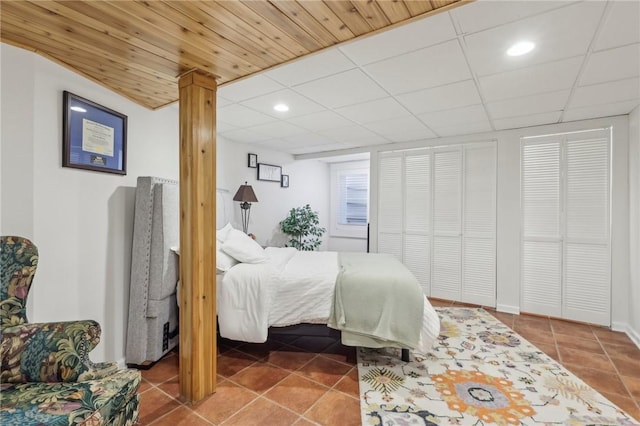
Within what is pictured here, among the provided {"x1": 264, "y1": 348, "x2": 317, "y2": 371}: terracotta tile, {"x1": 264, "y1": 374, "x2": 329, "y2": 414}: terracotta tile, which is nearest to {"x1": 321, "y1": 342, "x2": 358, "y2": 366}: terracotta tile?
{"x1": 264, "y1": 348, "x2": 317, "y2": 371}: terracotta tile

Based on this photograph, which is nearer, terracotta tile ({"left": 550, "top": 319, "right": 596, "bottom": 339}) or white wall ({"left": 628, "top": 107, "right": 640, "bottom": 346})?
white wall ({"left": 628, "top": 107, "right": 640, "bottom": 346})

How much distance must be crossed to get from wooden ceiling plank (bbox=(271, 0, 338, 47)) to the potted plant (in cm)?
365

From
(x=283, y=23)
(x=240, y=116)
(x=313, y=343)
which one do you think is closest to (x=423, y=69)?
(x=283, y=23)

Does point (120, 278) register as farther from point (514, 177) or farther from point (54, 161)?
point (514, 177)

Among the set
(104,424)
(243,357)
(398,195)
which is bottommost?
(243,357)

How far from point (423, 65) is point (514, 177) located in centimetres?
253

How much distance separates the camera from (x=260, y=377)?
2.34 meters

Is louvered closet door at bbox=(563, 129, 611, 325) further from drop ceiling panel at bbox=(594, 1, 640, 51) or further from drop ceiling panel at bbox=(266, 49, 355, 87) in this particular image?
drop ceiling panel at bbox=(266, 49, 355, 87)

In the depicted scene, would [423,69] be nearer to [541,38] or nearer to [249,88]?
[541,38]

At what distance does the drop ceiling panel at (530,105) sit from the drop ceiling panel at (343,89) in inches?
50.1

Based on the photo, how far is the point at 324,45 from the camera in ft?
5.80

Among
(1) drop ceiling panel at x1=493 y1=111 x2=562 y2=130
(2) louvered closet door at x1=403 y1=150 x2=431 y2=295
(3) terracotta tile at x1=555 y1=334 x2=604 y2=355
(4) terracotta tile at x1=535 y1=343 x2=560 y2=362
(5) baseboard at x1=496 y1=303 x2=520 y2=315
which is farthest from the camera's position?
(2) louvered closet door at x1=403 y1=150 x2=431 y2=295

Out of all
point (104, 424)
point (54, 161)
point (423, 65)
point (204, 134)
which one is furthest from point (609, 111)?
point (54, 161)

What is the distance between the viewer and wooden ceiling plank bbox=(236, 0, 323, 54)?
4.57ft
